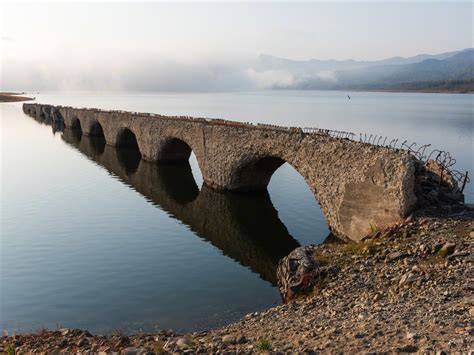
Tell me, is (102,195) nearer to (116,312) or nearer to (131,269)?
(131,269)

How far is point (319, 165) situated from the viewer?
73.6 feet

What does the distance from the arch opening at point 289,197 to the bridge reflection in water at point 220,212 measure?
0.65 metres

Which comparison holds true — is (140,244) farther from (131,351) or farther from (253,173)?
(131,351)

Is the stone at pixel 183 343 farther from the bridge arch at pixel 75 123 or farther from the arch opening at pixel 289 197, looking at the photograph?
the bridge arch at pixel 75 123

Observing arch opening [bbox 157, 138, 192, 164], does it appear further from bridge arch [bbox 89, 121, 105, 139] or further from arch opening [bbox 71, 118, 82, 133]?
arch opening [bbox 71, 118, 82, 133]

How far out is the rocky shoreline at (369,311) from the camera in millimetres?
9586

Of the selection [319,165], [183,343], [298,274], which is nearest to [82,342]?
[183,343]

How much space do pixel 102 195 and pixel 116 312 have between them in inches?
762

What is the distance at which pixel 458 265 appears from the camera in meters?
13.0

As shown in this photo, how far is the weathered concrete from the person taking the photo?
1786 centimetres

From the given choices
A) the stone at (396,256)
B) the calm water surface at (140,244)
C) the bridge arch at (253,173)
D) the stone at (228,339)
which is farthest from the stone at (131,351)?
the bridge arch at (253,173)

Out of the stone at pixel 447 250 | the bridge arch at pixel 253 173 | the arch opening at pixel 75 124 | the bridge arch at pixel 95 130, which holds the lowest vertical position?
the stone at pixel 447 250

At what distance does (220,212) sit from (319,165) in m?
9.44

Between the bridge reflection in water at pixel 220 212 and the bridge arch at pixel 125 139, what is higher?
the bridge arch at pixel 125 139
